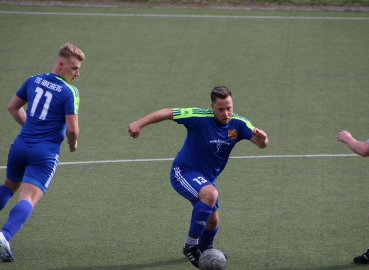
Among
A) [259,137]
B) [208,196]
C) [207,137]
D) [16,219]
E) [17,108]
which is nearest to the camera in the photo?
[16,219]

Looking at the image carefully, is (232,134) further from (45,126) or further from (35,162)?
(35,162)

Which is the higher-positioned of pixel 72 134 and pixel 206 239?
pixel 72 134

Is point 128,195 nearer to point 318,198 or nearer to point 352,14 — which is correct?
point 318,198

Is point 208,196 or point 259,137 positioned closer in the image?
point 208,196

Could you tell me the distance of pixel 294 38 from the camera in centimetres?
1597

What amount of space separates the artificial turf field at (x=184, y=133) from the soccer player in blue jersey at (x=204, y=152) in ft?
1.54

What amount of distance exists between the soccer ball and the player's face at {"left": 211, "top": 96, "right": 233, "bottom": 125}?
128 centimetres

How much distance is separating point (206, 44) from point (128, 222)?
855cm

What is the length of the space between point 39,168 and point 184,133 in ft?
16.4

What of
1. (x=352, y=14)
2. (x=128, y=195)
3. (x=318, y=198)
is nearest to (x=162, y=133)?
Result: (x=128, y=195)

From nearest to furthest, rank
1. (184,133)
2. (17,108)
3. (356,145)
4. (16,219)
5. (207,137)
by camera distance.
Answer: (16,219) < (356,145) < (207,137) < (17,108) < (184,133)

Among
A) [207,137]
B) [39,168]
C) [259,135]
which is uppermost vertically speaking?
[259,135]

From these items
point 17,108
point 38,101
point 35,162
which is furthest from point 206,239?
point 17,108

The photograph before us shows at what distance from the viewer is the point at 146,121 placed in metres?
6.49
